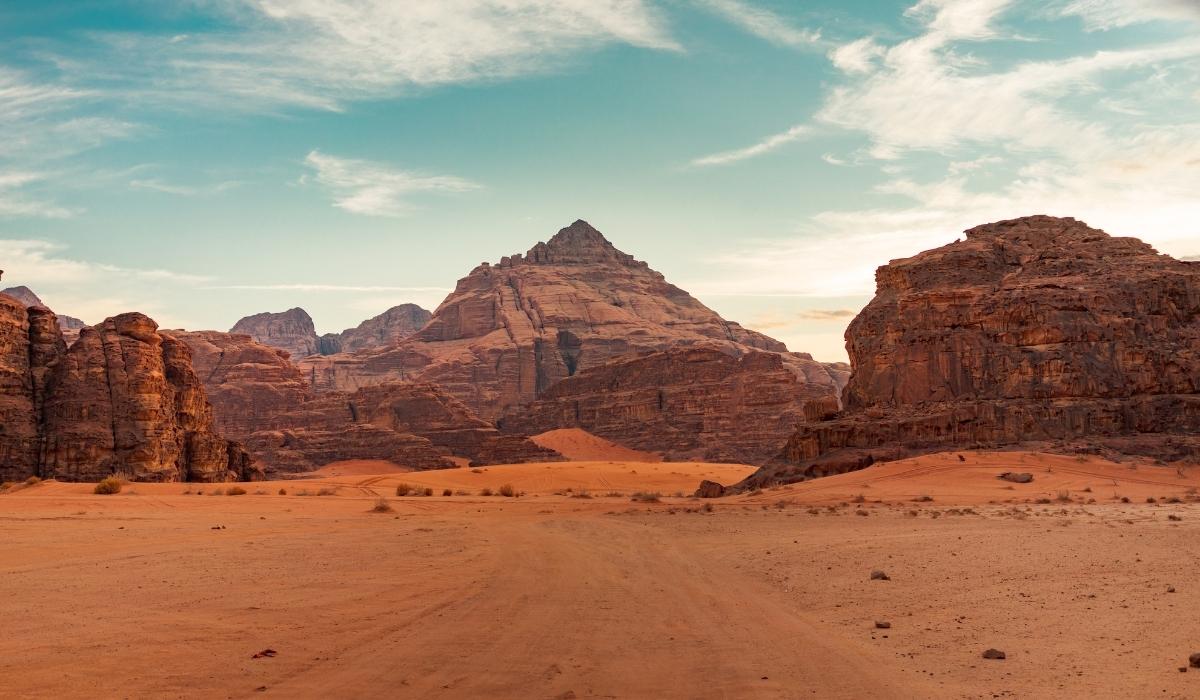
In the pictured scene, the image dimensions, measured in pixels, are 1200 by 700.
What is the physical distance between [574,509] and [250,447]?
2500 inches

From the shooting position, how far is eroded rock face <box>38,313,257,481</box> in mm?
39531

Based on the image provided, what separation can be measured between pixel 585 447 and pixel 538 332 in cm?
4881

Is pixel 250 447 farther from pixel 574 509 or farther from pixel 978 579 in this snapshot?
pixel 978 579

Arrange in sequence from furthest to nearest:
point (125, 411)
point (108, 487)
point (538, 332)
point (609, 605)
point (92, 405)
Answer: point (538, 332) < point (125, 411) < point (92, 405) < point (108, 487) < point (609, 605)

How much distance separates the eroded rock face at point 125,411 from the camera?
39.5 metres

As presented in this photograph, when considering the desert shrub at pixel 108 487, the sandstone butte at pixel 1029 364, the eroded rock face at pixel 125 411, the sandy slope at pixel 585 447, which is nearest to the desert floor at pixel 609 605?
the desert shrub at pixel 108 487

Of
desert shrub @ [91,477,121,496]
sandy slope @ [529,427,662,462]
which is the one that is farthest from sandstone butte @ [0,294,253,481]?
sandy slope @ [529,427,662,462]

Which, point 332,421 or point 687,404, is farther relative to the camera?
point 687,404

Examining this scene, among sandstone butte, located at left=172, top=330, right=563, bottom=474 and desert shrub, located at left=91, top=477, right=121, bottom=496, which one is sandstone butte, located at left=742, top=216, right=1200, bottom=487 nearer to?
desert shrub, located at left=91, top=477, right=121, bottom=496

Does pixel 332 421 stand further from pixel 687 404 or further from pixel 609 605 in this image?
pixel 609 605

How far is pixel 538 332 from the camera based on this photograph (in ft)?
490

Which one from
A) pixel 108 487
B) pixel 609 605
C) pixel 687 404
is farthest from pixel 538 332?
pixel 609 605

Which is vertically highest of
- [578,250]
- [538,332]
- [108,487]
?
[578,250]

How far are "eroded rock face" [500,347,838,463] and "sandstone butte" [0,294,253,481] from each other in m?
57.2
